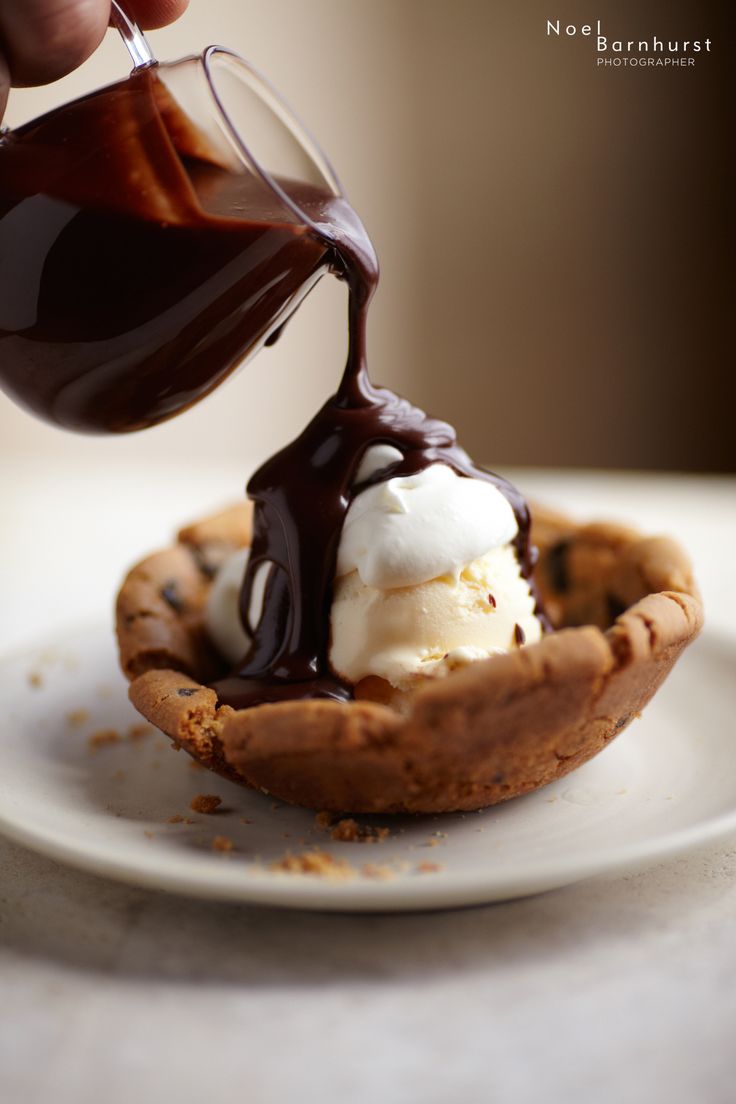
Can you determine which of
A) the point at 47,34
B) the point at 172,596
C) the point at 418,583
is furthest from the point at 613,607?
the point at 47,34

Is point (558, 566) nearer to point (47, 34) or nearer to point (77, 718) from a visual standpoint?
point (77, 718)

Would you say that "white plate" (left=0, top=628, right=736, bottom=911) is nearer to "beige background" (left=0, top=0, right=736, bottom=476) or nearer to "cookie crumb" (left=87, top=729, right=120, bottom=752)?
"cookie crumb" (left=87, top=729, right=120, bottom=752)

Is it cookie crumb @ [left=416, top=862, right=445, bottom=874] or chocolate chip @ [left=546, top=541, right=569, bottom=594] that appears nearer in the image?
cookie crumb @ [left=416, top=862, right=445, bottom=874]

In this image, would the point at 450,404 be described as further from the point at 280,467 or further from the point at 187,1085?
the point at 187,1085

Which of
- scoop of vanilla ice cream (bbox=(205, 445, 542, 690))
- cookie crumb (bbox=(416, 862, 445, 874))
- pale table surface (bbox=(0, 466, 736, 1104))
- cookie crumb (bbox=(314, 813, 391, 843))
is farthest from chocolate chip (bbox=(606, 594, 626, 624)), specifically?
cookie crumb (bbox=(416, 862, 445, 874))

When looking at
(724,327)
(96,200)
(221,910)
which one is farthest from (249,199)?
(724,327)

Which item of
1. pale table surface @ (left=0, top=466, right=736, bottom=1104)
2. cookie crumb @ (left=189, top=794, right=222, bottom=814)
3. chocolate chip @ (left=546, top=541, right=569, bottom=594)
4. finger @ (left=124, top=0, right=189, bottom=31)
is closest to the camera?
pale table surface @ (left=0, top=466, right=736, bottom=1104)

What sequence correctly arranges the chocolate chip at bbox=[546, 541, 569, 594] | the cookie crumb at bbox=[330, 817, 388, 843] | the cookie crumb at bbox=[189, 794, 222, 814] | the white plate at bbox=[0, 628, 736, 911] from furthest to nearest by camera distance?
the chocolate chip at bbox=[546, 541, 569, 594]
the cookie crumb at bbox=[189, 794, 222, 814]
the cookie crumb at bbox=[330, 817, 388, 843]
the white plate at bbox=[0, 628, 736, 911]
